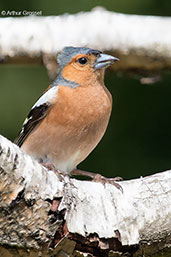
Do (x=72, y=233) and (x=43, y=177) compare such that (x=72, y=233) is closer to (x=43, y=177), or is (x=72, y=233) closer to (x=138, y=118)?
(x=43, y=177)

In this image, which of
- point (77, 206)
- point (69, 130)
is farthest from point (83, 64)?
point (77, 206)

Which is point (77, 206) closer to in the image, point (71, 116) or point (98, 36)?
point (71, 116)

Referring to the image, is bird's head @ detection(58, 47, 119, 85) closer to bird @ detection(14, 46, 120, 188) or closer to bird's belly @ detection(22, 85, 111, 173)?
bird @ detection(14, 46, 120, 188)

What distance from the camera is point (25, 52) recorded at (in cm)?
550

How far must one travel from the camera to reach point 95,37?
5.35 meters

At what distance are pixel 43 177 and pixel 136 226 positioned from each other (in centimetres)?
73

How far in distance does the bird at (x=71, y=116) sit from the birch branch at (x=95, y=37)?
28.5 inches

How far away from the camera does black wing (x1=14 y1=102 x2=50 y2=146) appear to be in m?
4.46

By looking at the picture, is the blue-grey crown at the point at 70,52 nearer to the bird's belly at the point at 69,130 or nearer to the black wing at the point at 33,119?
the bird's belly at the point at 69,130

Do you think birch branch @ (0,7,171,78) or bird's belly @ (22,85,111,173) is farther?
birch branch @ (0,7,171,78)

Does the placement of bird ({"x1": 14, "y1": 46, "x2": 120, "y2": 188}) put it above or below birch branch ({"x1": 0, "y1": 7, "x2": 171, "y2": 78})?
below

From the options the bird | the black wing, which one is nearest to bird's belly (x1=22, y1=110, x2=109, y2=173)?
the bird

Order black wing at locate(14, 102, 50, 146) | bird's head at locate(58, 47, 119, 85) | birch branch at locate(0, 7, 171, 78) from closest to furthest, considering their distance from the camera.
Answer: black wing at locate(14, 102, 50, 146) < bird's head at locate(58, 47, 119, 85) < birch branch at locate(0, 7, 171, 78)

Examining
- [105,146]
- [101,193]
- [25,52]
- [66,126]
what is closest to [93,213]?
[101,193]
